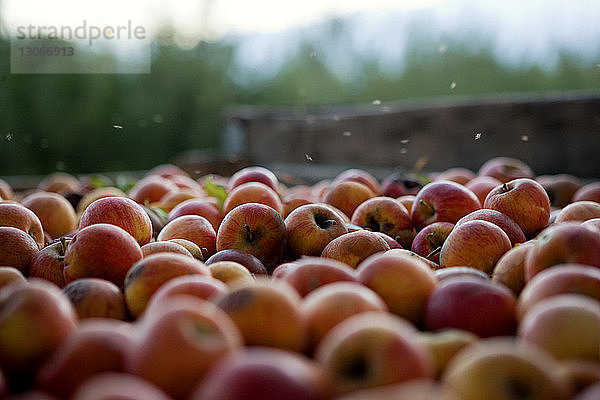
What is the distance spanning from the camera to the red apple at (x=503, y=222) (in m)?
1.01

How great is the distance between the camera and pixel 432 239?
1.06 m

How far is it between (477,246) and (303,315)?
1.35 feet

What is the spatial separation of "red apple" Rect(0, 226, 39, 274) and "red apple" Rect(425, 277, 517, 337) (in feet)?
2.08

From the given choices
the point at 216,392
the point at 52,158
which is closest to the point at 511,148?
the point at 216,392

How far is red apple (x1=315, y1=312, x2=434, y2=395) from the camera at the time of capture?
47 centimetres

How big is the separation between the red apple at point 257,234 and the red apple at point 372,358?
1.68 feet

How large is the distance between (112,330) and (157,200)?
103cm

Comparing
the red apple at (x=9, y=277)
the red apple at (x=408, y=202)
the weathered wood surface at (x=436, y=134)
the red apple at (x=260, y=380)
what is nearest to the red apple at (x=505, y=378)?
the red apple at (x=260, y=380)

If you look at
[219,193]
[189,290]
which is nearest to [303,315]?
[189,290]

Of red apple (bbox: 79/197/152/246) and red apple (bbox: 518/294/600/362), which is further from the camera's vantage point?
red apple (bbox: 79/197/152/246)

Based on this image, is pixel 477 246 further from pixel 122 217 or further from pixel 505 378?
pixel 122 217

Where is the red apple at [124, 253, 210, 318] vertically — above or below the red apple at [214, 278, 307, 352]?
below

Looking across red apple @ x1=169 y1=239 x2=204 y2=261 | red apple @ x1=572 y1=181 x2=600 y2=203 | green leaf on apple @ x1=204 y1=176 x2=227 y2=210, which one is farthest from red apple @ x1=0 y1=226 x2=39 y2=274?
red apple @ x1=572 y1=181 x2=600 y2=203

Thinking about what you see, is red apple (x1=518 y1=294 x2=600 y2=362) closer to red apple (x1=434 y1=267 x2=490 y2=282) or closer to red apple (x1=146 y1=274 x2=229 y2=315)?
red apple (x1=434 y1=267 x2=490 y2=282)
